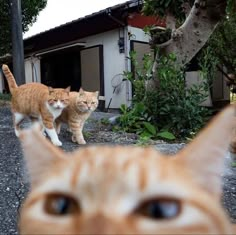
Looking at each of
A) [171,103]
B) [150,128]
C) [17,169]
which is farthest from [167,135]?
[17,169]

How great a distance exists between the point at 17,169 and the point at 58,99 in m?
1.38

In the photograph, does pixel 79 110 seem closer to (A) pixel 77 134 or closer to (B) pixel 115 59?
(A) pixel 77 134

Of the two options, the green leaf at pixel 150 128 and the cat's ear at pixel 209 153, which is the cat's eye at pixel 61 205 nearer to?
the cat's ear at pixel 209 153

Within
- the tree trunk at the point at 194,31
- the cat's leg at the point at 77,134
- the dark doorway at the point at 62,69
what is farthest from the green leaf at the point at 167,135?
the dark doorway at the point at 62,69

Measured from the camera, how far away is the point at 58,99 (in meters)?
4.72

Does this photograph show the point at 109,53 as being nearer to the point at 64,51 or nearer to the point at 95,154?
the point at 64,51

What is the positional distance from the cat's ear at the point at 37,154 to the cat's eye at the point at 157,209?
0.40ft

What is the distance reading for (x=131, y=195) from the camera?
15.8 inches

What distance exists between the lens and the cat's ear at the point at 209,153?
45 centimetres

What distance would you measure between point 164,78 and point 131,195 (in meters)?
5.46

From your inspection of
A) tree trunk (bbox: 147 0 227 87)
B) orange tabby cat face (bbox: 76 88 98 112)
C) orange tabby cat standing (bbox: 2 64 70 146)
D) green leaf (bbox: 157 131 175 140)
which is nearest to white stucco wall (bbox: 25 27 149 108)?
tree trunk (bbox: 147 0 227 87)

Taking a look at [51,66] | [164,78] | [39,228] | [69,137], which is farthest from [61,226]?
[51,66]

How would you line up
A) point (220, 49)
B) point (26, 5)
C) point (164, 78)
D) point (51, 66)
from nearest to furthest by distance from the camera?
point (164, 78)
point (220, 49)
point (26, 5)
point (51, 66)

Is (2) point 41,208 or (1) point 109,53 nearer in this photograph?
(2) point 41,208
